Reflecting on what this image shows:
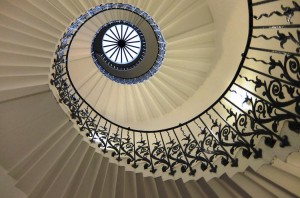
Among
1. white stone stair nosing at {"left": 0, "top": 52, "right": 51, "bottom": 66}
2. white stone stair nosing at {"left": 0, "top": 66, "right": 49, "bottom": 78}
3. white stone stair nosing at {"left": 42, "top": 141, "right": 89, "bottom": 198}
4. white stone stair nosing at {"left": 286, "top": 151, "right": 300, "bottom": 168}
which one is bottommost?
white stone stair nosing at {"left": 286, "top": 151, "right": 300, "bottom": 168}

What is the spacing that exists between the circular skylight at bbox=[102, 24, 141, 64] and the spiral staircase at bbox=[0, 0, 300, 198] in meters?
3.05

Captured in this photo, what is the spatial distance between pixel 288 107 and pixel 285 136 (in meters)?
0.46

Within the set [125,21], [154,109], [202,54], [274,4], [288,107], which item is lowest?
[154,109]

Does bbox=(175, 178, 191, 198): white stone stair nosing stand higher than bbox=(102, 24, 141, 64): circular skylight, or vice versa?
bbox=(102, 24, 141, 64): circular skylight

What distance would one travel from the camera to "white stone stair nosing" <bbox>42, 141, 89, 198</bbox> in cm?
483

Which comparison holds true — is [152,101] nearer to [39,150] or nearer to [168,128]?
[168,128]

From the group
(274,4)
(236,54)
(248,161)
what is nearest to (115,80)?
(236,54)

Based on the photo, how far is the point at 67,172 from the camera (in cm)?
491

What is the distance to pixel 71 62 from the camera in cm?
909

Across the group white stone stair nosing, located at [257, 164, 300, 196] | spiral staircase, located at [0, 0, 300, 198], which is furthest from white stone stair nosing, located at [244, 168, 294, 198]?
white stone stair nosing, located at [257, 164, 300, 196]

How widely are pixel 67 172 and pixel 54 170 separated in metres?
0.26

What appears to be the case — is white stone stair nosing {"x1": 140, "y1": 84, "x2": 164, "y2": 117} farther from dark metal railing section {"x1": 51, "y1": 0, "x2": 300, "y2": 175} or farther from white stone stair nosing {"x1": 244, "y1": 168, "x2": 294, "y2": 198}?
white stone stair nosing {"x1": 244, "y1": 168, "x2": 294, "y2": 198}

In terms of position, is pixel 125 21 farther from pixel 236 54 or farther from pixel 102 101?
pixel 236 54

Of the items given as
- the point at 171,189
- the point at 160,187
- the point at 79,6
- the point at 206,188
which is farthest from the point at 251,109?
the point at 79,6
